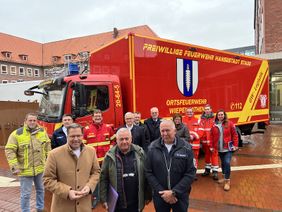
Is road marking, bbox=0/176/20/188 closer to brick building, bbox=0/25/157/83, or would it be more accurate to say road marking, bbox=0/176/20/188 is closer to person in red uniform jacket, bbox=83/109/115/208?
person in red uniform jacket, bbox=83/109/115/208

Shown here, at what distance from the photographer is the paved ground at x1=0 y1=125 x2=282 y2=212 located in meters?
5.08

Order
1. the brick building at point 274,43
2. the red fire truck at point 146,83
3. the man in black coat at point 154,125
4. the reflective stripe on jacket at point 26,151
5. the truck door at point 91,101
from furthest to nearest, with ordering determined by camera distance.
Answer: the brick building at point 274,43 → the red fire truck at point 146,83 → the truck door at point 91,101 → the man in black coat at point 154,125 → the reflective stripe on jacket at point 26,151

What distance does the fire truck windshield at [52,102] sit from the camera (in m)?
6.00

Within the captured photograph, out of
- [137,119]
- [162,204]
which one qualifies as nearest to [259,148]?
[137,119]

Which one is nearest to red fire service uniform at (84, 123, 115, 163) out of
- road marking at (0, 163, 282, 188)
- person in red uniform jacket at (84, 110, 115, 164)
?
person in red uniform jacket at (84, 110, 115, 164)

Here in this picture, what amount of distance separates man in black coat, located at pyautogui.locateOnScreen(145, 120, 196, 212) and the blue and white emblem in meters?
4.56

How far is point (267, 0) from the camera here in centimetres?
2044

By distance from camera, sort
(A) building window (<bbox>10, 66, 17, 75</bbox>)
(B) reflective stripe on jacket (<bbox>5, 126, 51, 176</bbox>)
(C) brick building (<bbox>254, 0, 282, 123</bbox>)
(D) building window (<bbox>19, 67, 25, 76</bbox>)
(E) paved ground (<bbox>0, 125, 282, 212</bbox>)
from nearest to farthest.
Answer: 1. (B) reflective stripe on jacket (<bbox>5, 126, 51, 176</bbox>)
2. (E) paved ground (<bbox>0, 125, 282, 212</bbox>)
3. (C) brick building (<bbox>254, 0, 282, 123</bbox>)
4. (A) building window (<bbox>10, 66, 17, 75</bbox>)
5. (D) building window (<bbox>19, 67, 25, 76</bbox>)

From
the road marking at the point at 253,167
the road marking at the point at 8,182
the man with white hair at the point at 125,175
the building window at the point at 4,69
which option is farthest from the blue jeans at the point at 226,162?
the building window at the point at 4,69

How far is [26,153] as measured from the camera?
4281mm

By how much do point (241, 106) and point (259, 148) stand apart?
7.06ft

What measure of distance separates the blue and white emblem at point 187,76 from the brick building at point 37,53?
123 feet

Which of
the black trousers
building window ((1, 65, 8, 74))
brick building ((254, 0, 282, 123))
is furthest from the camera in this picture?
building window ((1, 65, 8, 74))

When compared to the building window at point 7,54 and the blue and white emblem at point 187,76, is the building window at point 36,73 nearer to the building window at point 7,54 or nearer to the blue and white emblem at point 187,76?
the building window at point 7,54
